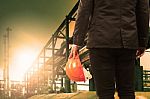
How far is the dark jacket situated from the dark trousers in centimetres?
7

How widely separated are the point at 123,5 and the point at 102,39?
13.9 inches

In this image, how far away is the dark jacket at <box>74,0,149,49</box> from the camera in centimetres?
266

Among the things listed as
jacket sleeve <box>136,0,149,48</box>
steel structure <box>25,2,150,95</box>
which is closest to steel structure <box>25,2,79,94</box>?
steel structure <box>25,2,150,95</box>

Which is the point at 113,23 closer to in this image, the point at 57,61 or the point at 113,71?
the point at 113,71

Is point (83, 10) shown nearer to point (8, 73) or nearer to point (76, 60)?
point (76, 60)

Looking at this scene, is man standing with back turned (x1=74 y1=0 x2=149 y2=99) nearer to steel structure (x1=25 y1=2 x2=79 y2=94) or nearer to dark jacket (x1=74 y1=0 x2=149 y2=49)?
dark jacket (x1=74 y1=0 x2=149 y2=49)

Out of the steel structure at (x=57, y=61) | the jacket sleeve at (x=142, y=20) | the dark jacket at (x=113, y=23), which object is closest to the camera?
the dark jacket at (x=113, y=23)

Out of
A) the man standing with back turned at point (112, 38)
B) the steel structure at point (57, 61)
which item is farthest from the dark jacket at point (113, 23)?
the steel structure at point (57, 61)

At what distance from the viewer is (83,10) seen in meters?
2.78

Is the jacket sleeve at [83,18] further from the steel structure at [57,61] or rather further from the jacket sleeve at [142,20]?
the steel structure at [57,61]

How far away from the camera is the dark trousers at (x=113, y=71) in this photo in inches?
105

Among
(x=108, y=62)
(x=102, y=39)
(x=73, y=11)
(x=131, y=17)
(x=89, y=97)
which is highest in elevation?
(x=73, y=11)

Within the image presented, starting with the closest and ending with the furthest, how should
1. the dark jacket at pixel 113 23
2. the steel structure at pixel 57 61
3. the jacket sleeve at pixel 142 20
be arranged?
1. the dark jacket at pixel 113 23
2. the jacket sleeve at pixel 142 20
3. the steel structure at pixel 57 61

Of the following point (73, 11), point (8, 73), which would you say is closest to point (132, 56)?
point (73, 11)
